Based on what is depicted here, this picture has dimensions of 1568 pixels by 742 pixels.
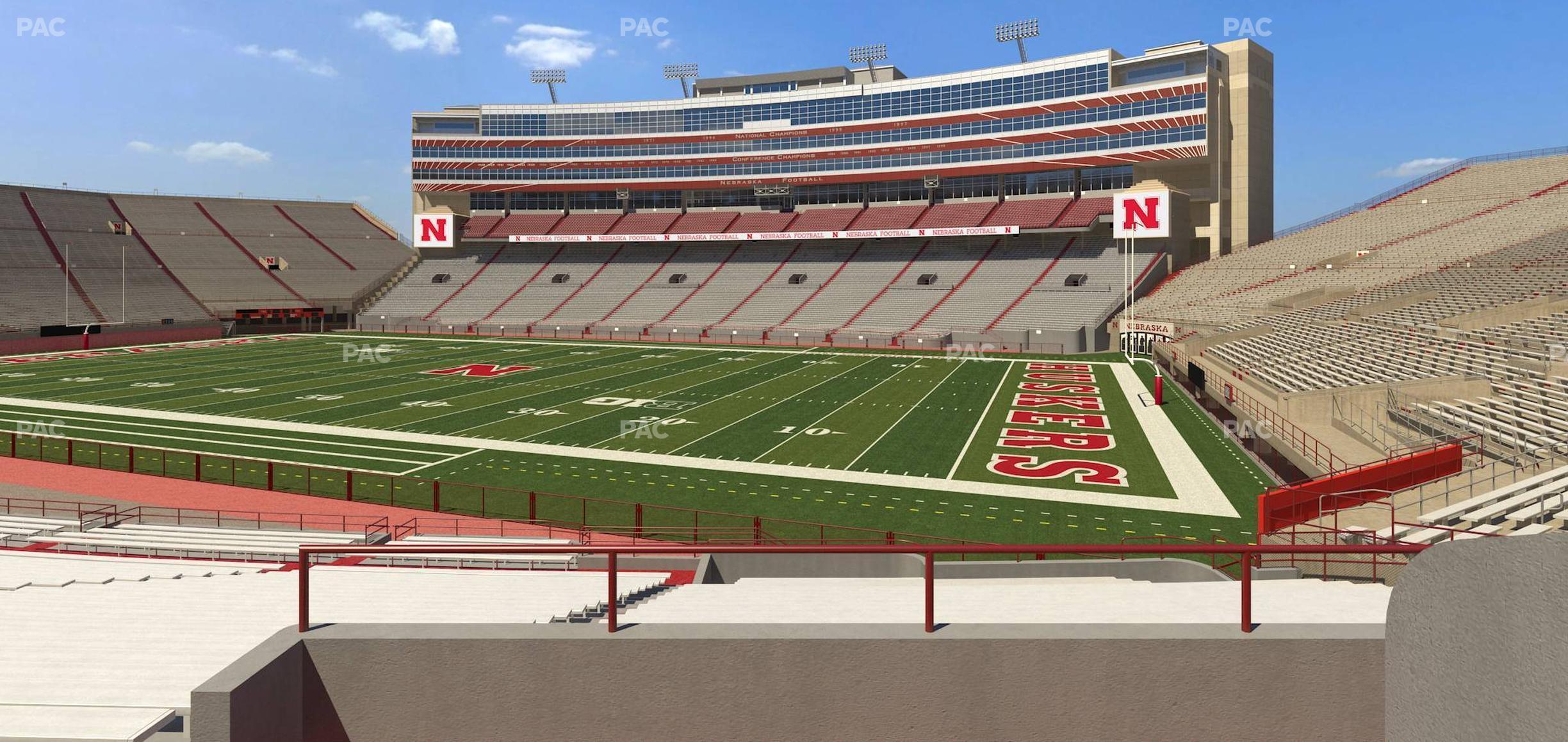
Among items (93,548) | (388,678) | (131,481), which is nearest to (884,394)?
(131,481)

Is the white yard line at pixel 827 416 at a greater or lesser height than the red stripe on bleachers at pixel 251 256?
lesser

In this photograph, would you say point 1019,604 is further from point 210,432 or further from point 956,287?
point 956,287

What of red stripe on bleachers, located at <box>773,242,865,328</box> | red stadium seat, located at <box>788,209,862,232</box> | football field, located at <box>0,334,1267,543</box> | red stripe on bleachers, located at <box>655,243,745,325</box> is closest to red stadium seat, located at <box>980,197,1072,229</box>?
red stripe on bleachers, located at <box>773,242,865,328</box>

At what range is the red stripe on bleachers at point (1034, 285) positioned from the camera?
53781mm

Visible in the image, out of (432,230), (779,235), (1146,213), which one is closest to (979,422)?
(1146,213)

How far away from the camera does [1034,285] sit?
58.0 m

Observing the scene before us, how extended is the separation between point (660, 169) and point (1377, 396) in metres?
62.2

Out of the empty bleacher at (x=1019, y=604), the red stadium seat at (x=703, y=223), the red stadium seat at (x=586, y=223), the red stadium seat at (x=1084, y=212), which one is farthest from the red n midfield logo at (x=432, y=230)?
the empty bleacher at (x=1019, y=604)

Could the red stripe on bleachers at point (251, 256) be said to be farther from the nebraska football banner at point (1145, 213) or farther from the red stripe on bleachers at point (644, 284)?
the nebraska football banner at point (1145, 213)

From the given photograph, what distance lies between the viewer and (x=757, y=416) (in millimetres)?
27984

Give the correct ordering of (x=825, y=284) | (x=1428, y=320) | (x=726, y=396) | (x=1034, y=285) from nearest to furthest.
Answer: (x=1428, y=320)
(x=726, y=396)
(x=1034, y=285)
(x=825, y=284)

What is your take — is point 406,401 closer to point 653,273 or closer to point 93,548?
point 93,548
